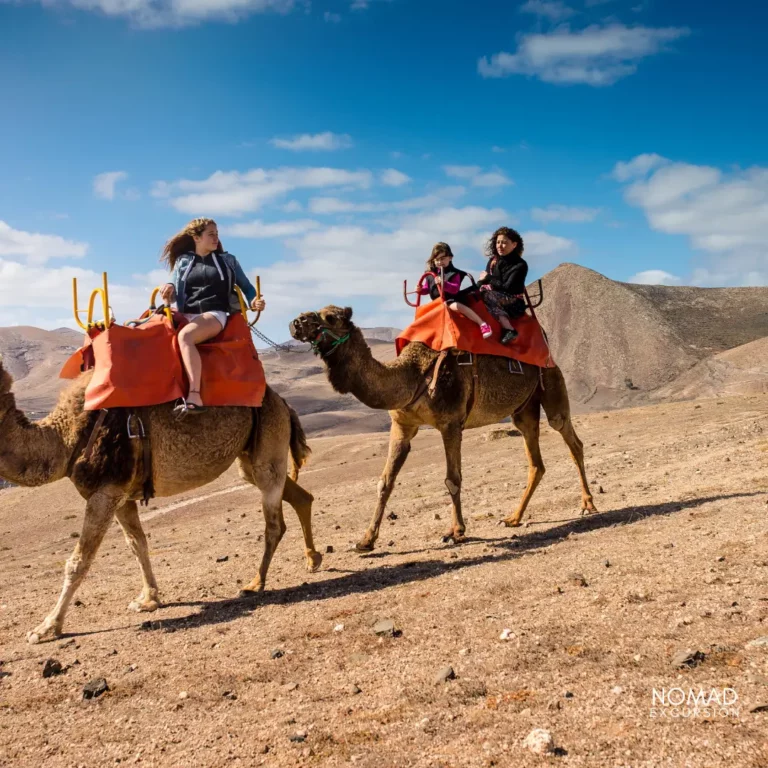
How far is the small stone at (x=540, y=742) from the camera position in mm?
2932

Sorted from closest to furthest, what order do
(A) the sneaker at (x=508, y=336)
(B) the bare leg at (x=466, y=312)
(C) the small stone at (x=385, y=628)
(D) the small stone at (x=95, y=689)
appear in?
1. (D) the small stone at (x=95, y=689)
2. (C) the small stone at (x=385, y=628)
3. (B) the bare leg at (x=466, y=312)
4. (A) the sneaker at (x=508, y=336)

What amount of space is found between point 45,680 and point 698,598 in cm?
431

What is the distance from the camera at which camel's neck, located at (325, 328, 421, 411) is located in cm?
722

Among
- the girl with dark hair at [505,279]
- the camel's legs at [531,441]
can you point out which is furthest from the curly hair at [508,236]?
the camel's legs at [531,441]

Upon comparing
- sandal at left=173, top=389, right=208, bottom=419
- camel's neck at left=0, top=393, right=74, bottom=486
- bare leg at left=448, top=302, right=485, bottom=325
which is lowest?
camel's neck at left=0, top=393, right=74, bottom=486

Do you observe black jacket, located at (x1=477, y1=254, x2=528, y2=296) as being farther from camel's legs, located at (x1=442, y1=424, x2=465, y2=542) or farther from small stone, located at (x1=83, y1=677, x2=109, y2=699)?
small stone, located at (x1=83, y1=677, x2=109, y2=699)

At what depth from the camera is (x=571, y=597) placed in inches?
194

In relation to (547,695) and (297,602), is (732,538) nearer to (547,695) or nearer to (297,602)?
(547,695)

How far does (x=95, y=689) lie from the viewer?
4332 millimetres

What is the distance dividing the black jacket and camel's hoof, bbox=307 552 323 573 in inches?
154

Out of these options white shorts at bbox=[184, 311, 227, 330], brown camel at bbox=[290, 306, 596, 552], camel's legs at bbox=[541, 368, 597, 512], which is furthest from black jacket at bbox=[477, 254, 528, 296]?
white shorts at bbox=[184, 311, 227, 330]

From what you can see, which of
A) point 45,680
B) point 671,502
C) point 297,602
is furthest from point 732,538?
point 45,680

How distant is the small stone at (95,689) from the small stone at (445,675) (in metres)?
2.10

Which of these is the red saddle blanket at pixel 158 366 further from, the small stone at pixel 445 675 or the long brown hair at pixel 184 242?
the small stone at pixel 445 675
